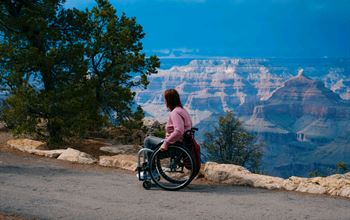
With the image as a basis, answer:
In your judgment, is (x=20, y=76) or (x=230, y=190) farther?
(x=20, y=76)

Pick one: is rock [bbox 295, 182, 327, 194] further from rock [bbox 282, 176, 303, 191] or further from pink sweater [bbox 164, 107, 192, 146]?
pink sweater [bbox 164, 107, 192, 146]

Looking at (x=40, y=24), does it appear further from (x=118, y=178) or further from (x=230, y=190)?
(x=230, y=190)

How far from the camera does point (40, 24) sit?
57.5 ft

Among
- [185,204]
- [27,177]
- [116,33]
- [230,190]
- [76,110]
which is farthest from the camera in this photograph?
[116,33]

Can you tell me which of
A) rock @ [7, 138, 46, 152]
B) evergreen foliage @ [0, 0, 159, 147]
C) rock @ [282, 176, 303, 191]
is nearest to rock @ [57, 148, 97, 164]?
rock @ [7, 138, 46, 152]

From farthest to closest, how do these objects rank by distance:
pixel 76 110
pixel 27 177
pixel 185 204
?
pixel 76 110 → pixel 27 177 → pixel 185 204

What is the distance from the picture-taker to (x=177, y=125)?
9695 millimetres

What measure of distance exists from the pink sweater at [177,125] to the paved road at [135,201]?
1080 millimetres

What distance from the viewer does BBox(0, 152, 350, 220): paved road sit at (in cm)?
814

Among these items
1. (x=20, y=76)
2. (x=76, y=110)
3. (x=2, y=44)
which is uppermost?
(x=2, y=44)

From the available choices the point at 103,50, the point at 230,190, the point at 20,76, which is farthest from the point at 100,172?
the point at 103,50

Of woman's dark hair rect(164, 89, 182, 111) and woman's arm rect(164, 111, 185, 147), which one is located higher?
woman's dark hair rect(164, 89, 182, 111)

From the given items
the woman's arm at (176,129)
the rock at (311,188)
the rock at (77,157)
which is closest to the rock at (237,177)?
the rock at (311,188)

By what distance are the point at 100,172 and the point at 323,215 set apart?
598cm
